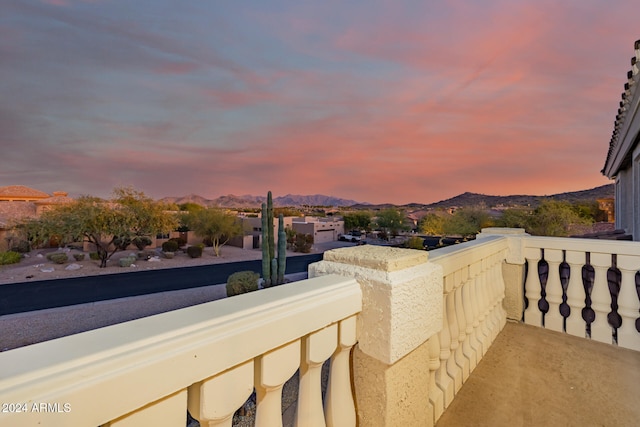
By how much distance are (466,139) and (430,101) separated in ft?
15.8

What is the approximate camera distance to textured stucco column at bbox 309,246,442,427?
1241mm

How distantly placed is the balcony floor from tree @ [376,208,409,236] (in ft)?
139

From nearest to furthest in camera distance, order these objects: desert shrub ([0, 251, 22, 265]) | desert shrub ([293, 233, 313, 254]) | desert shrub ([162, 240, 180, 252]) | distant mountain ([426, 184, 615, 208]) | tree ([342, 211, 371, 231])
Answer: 1. desert shrub ([0, 251, 22, 265])
2. desert shrub ([162, 240, 180, 252])
3. desert shrub ([293, 233, 313, 254])
4. distant mountain ([426, 184, 615, 208])
5. tree ([342, 211, 371, 231])


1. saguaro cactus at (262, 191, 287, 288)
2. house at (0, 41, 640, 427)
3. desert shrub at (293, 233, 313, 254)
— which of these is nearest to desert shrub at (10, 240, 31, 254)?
saguaro cactus at (262, 191, 287, 288)

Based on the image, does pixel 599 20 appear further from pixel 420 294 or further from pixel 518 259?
pixel 420 294

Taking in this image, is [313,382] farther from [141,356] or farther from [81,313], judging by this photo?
[81,313]

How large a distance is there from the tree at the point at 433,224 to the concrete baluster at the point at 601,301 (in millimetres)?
37320

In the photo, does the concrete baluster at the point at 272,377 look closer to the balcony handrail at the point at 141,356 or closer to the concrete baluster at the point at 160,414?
the balcony handrail at the point at 141,356

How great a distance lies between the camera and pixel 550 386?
227 cm

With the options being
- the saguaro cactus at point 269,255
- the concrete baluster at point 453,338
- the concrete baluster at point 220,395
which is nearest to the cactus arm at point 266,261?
the saguaro cactus at point 269,255

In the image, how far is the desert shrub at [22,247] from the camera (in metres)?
22.1

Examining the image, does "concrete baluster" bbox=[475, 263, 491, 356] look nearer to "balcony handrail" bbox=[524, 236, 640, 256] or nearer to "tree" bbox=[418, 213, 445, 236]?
"balcony handrail" bbox=[524, 236, 640, 256]

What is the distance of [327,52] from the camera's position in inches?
504

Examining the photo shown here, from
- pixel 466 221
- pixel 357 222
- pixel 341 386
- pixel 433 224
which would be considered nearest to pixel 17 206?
pixel 341 386
